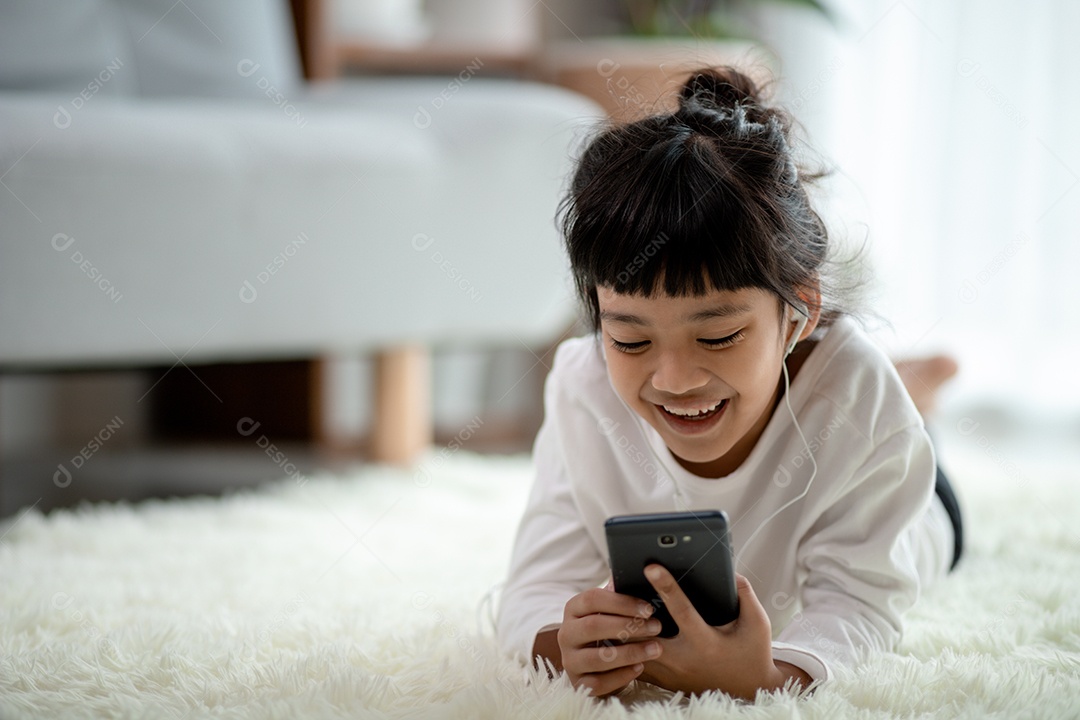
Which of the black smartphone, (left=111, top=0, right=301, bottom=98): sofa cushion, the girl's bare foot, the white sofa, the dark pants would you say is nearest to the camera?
the black smartphone

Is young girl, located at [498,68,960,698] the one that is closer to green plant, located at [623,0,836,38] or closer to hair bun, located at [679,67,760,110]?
hair bun, located at [679,67,760,110]

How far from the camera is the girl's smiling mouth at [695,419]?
2.44 feet

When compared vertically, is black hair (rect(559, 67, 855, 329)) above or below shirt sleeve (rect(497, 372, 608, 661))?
above

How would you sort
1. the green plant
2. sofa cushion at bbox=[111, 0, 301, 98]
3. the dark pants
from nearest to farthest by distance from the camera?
1. the dark pants
2. sofa cushion at bbox=[111, 0, 301, 98]
3. the green plant

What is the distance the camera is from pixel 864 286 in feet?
2.84

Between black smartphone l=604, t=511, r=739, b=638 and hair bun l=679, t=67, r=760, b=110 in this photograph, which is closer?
black smartphone l=604, t=511, r=739, b=638

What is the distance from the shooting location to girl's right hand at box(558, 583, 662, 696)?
66cm

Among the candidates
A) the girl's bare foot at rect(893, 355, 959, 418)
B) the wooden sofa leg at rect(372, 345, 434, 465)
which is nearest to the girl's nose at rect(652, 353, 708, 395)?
the girl's bare foot at rect(893, 355, 959, 418)

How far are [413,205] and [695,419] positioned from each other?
2.22 ft

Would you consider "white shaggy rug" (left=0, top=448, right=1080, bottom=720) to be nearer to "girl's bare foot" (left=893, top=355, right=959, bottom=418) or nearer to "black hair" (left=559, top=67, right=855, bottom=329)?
"girl's bare foot" (left=893, top=355, right=959, bottom=418)

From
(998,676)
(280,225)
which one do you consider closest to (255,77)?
(280,225)

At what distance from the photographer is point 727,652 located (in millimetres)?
666

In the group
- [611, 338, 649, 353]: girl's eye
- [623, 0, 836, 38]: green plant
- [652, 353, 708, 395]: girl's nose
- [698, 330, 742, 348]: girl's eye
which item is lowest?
[652, 353, 708, 395]: girl's nose

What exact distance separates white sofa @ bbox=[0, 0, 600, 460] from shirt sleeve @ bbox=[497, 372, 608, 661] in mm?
301
